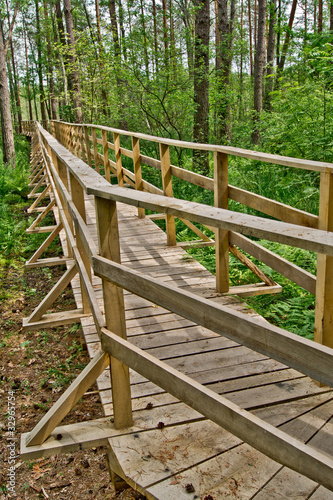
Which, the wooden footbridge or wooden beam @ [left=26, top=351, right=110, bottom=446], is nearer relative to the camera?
the wooden footbridge

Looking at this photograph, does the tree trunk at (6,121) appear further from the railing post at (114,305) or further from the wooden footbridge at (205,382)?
the railing post at (114,305)

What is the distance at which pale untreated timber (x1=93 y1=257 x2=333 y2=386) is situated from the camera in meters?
1.38

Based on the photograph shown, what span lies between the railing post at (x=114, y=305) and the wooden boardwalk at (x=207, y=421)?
14cm

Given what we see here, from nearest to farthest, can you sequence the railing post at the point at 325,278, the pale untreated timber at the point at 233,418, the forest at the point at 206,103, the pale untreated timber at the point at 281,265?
the pale untreated timber at the point at 233,418, the railing post at the point at 325,278, the pale untreated timber at the point at 281,265, the forest at the point at 206,103

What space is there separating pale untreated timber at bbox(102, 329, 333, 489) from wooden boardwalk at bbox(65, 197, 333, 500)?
44 centimetres

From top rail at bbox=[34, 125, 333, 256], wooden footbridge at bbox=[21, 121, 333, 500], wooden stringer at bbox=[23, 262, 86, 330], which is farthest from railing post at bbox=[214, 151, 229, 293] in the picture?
top rail at bbox=[34, 125, 333, 256]

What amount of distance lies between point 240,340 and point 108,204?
3.36 feet

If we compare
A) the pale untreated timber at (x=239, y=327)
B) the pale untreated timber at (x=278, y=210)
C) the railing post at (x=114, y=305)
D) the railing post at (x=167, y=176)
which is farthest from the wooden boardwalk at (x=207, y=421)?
the railing post at (x=167, y=176)

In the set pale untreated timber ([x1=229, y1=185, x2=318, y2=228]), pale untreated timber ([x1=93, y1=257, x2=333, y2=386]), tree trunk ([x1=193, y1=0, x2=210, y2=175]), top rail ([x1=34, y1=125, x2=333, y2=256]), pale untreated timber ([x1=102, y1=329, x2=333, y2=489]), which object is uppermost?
tree trunk ([x1=193, y1=0, x2=210, y2=175])

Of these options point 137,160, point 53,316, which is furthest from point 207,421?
point 137,160

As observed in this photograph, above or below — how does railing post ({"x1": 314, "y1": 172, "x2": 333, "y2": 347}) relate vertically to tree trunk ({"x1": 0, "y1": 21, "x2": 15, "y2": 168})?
below

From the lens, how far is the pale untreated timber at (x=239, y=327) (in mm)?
1380

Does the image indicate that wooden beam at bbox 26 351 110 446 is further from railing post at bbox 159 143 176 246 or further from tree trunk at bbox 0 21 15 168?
tree trunk at bbox 0 21 15 168

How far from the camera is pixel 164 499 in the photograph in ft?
6.81
